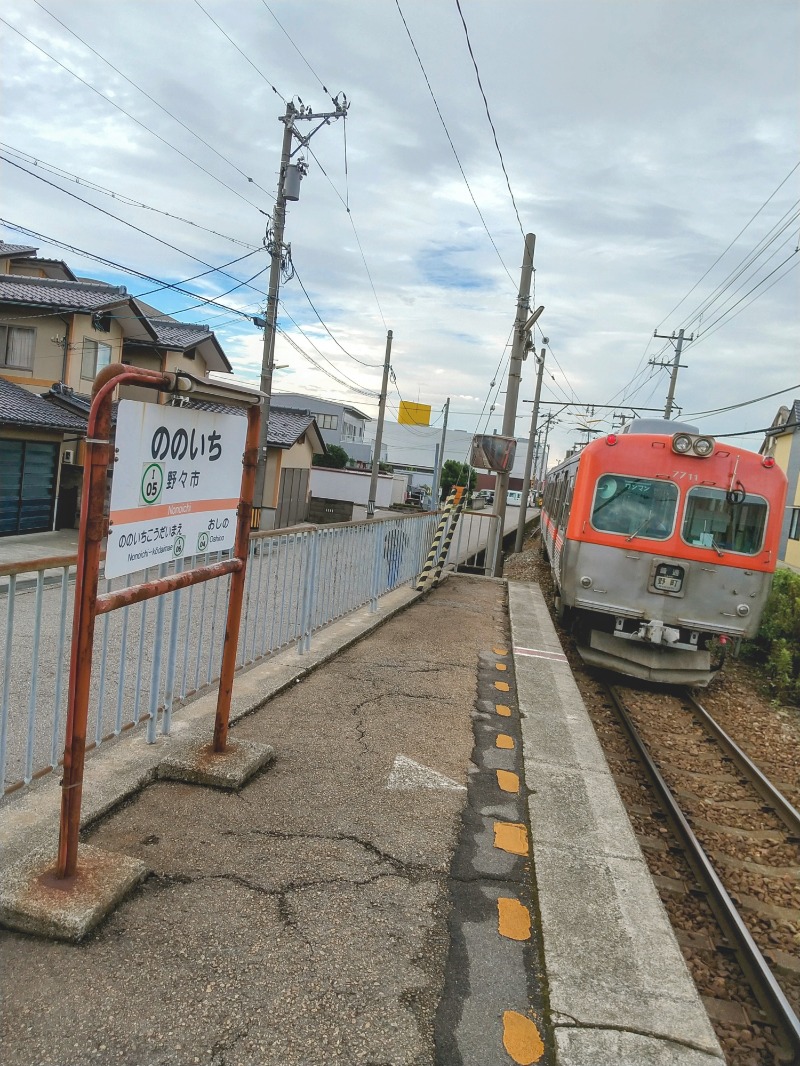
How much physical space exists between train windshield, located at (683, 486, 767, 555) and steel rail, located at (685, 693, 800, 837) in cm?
194

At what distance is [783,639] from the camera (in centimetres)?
947

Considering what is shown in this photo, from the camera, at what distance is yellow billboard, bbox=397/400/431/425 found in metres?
40.9

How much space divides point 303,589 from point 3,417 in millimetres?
12907

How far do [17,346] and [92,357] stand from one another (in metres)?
1.87

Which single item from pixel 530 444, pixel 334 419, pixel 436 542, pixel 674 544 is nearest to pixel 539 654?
pixel 674 544

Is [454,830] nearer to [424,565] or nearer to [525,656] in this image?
Answer: [525,656]

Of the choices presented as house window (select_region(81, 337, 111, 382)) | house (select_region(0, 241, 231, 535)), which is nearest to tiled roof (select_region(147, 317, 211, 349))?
house (select_region(0, 241, 231, 535))

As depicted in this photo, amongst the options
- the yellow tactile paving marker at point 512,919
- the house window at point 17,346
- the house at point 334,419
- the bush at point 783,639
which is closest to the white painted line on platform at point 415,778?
the yellow tactile paving marker at point 512,919

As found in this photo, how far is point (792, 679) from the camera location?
9.13 meters

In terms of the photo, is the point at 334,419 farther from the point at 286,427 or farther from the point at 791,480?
the point at 791,480

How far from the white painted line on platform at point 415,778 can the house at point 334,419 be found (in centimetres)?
5998

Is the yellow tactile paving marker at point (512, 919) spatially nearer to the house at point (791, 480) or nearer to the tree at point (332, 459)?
the house at point (791, 480)

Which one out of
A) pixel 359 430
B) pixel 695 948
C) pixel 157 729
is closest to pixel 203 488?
pixel 157 729

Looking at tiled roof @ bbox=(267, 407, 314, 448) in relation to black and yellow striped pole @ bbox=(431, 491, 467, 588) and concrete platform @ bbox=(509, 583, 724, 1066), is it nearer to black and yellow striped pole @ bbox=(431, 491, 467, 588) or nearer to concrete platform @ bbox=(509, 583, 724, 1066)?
black and yellow striped pole @ bbox=(431, 491, 467, 588)
